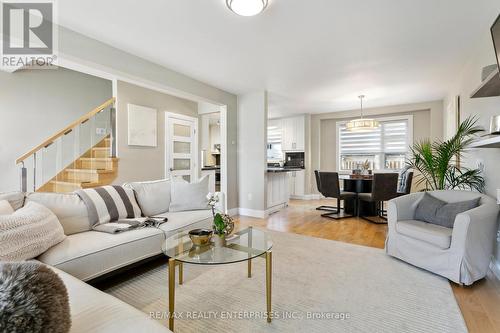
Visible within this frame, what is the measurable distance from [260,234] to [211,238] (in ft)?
1.49

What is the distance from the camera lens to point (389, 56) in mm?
3207

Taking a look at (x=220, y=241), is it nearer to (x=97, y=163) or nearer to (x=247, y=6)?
(x=247, y=6)

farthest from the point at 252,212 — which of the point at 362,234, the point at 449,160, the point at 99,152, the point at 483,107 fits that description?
the point at 483,107

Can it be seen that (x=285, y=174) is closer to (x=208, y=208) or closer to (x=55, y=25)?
(x=208, y=208)

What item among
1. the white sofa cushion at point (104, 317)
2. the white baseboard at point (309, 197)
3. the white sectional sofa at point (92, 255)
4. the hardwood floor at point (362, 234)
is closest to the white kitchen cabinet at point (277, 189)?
the hardwood floor at point (362, 234)

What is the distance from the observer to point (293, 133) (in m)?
7.35

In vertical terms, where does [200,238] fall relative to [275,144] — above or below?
below

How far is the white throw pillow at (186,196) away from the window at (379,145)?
437cm

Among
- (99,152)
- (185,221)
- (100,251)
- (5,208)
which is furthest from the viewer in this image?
(99,152)

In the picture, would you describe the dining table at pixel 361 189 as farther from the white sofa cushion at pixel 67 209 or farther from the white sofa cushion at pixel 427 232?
the white sofa cushion at pixel 67 209

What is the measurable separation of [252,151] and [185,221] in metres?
2.55

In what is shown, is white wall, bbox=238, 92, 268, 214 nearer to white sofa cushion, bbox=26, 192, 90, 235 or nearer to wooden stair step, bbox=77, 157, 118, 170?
wooden stair step, bbox=77, 157, 118, 170

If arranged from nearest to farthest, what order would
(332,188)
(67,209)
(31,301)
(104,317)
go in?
(31,301) → (104,317) → (67,209) → (332,188)

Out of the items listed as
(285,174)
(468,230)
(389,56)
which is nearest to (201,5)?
(389,56)
